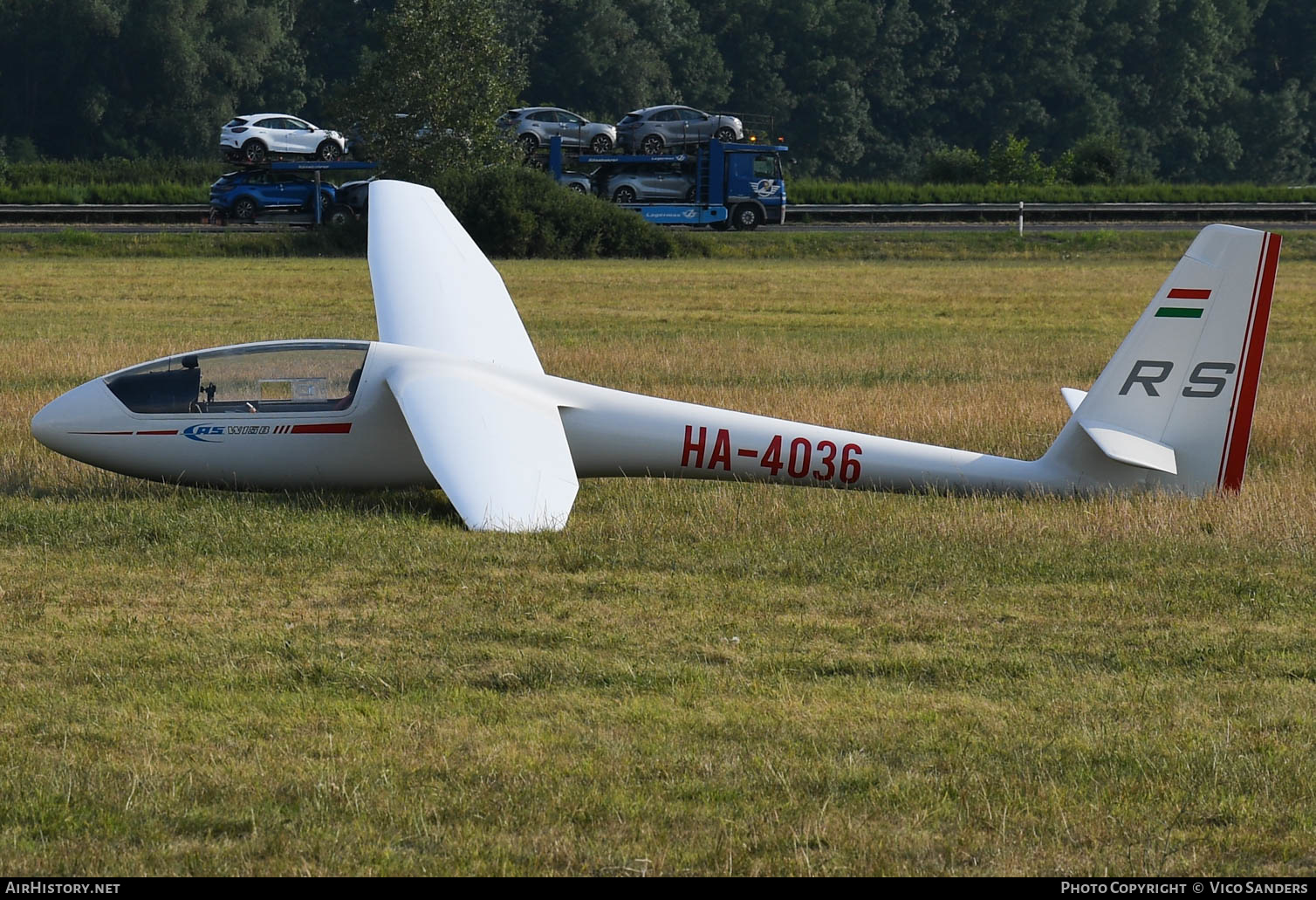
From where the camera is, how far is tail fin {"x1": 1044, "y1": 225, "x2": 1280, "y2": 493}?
1100 cm

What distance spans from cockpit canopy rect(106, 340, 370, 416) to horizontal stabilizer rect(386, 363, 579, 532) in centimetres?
Result: 52

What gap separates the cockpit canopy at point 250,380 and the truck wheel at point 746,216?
1630 inches

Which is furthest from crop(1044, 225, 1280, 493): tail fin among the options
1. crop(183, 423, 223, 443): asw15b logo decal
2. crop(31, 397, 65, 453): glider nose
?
crop(31, 397, 65, 453): glider nose

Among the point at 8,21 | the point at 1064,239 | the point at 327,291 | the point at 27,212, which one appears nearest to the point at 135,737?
the point at 327,291

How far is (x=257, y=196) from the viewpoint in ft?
161

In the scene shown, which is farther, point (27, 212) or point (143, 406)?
point (27, 212)

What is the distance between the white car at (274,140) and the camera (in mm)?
51812

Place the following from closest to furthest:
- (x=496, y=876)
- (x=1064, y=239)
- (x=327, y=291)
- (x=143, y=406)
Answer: (x=496, y=876), (x=143, y=406), (x=327, y=291), (x=1064, y=239)

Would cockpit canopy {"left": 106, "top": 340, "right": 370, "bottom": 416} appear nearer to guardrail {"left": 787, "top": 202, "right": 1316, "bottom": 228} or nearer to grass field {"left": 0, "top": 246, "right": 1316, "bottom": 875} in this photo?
grass field {"left": 0, "top": 246, "right": 1316, "bottom": 875}

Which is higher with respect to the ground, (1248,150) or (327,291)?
(1248,150)

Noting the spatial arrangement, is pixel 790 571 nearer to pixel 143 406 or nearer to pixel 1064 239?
pixel 143 406

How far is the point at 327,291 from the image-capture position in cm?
3027

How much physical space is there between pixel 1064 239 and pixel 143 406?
38.5 meters

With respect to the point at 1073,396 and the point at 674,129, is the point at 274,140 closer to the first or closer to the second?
the point at 674,129
